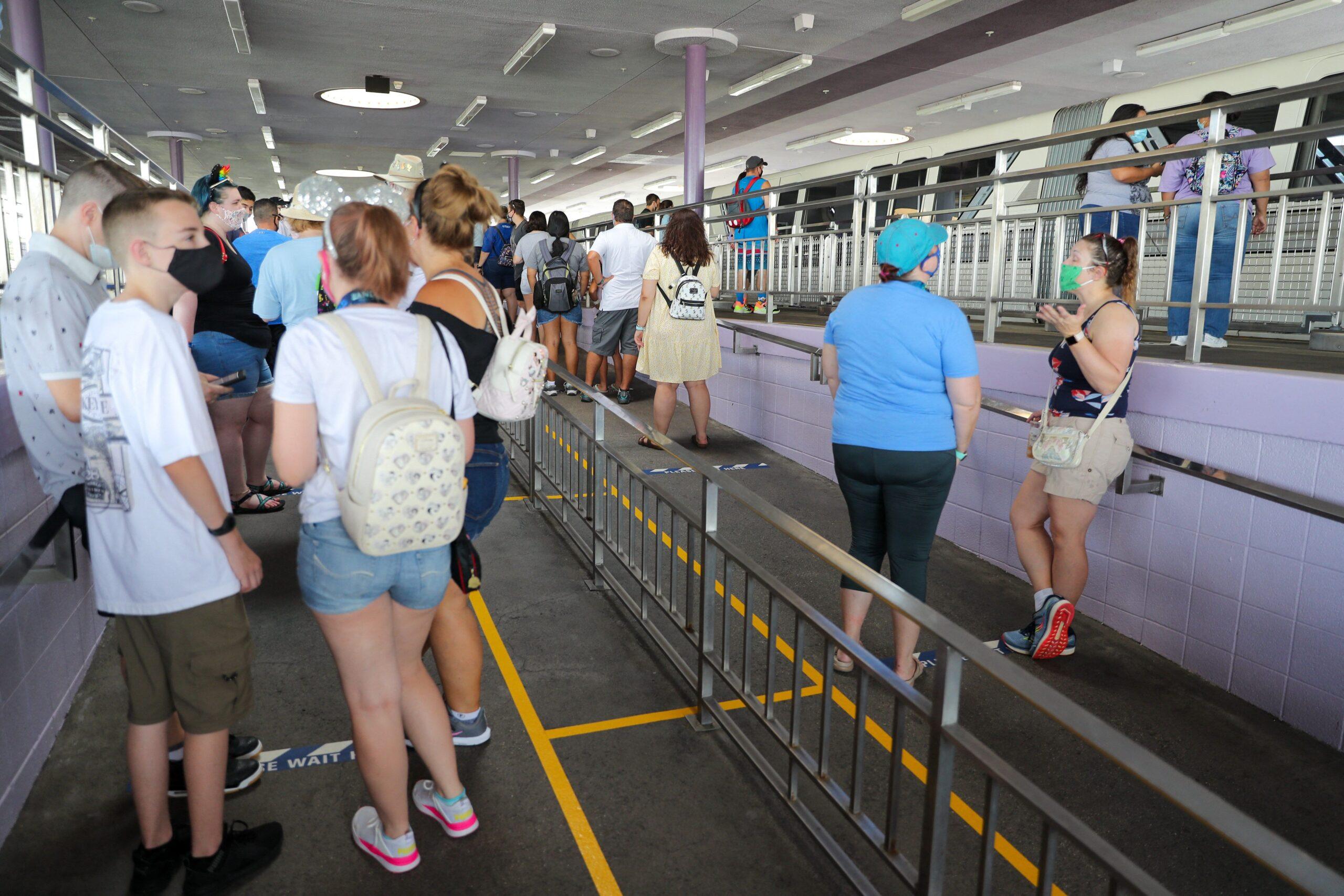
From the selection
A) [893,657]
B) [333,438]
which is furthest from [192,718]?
[893,657]

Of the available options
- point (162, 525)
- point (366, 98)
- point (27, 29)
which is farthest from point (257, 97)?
point (162, 525)

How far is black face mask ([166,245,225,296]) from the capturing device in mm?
1908

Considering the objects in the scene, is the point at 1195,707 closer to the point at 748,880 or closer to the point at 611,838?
the point at 748,880

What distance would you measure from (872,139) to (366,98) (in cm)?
976

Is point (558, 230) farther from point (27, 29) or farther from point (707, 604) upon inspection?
point (707, 604)

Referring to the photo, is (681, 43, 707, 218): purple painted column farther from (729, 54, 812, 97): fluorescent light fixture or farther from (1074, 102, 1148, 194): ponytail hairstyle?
(1074, 102, 1148, 194): ponytail hairstyle

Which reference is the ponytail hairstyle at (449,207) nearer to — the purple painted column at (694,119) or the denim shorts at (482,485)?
the denim shorts at (482,485)

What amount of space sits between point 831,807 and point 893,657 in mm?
1064

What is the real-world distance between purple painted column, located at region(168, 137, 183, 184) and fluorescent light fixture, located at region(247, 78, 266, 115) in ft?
13.2

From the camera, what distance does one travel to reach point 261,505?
506 centimetres

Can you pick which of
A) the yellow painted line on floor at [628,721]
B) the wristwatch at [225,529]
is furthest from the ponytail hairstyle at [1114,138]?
the wristwatch at [225,529]

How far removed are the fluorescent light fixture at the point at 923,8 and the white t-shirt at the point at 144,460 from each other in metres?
9.31

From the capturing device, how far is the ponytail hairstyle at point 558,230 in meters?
7.68

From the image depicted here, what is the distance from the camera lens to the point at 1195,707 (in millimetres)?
3256
